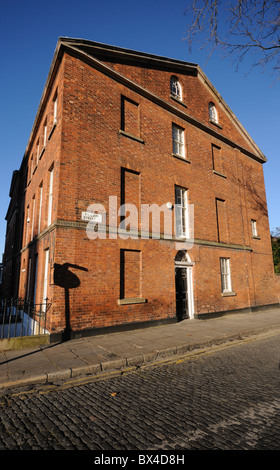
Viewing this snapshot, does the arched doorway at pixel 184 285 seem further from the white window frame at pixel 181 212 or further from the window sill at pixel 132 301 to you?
the window sill at pixel 132 301

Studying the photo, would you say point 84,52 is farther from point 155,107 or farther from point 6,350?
point 6,350

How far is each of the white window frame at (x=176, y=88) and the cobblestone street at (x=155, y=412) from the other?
13305mm

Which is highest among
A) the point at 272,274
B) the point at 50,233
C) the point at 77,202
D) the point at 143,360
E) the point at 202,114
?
the point at 202,114

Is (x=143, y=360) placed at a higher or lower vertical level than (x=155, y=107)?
lower

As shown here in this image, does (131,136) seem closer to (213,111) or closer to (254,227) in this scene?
(213,111)

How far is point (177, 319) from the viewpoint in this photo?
10.6 meters

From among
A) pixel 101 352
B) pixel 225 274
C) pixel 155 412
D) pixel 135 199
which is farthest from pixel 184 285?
pixel 155 412

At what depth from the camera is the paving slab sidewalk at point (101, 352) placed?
471 cm

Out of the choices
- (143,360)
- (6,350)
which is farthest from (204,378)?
(6,350)

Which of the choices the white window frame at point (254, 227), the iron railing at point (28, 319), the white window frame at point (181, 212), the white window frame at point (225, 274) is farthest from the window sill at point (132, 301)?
the white window frame at point (254, 227)

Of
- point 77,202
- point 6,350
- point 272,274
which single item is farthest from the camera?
point 272,274

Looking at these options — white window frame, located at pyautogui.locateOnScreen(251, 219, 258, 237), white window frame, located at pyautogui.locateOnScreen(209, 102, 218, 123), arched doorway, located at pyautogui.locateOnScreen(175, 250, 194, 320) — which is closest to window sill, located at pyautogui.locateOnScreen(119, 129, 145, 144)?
arched doorway, located at pyautogui.locateOnScreen(175, 250, 194, 320)

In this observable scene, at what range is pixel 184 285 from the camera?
1145cm
